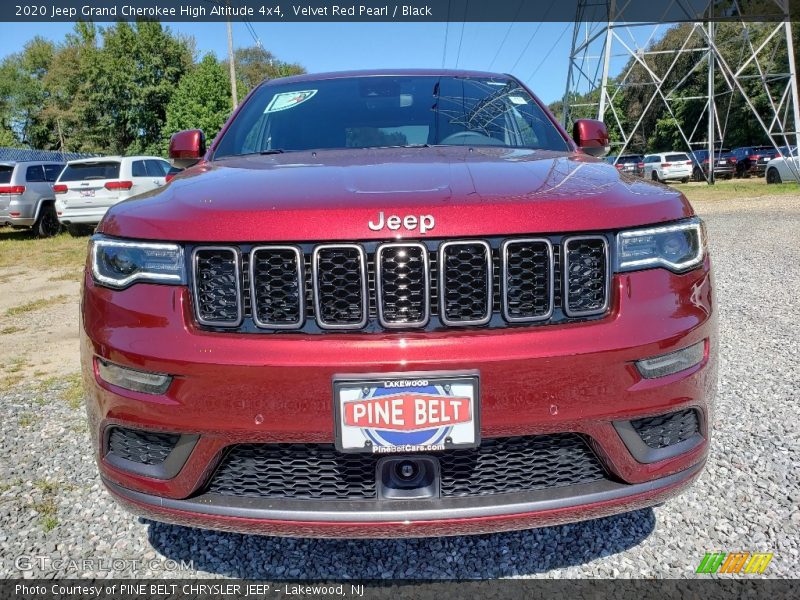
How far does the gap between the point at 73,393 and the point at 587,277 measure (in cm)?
343

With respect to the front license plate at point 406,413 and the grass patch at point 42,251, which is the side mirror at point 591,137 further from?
the grass patch at point 42,251

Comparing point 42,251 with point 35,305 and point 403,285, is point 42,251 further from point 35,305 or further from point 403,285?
point 403,285

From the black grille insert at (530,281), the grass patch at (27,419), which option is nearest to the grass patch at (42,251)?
the grass patch at (27,419)

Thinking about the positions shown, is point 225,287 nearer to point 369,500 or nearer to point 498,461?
point 369,500

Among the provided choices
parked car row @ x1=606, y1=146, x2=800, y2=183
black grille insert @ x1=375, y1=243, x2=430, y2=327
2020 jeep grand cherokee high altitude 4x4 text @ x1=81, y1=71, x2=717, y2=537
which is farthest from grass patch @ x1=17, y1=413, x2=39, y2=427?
parked car row @ x1=606, y1=146, x2=800, y2=183

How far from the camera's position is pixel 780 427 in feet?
10.6

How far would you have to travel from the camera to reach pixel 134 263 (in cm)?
186

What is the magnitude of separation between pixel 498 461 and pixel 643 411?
0.42 metres

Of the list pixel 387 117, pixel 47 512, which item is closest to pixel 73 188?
pixel 387 117

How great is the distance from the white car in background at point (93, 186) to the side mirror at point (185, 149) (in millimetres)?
11249

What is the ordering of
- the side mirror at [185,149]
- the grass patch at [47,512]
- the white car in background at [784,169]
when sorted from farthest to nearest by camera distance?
1. the white car in background at [784,169]
2. the side mirror at [185,149]
3. the grass patch at [47,512]

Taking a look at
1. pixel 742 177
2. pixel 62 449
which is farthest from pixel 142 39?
pixel 62 449

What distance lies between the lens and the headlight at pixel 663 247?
1841 mm

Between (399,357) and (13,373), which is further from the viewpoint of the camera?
(13,373)
